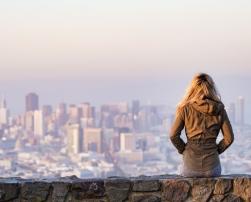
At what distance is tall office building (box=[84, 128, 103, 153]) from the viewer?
69.2 metres

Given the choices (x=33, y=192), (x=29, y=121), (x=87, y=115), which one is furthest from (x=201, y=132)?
(x=29, y=121)

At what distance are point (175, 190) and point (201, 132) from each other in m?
0.53

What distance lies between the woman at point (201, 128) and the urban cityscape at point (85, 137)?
133 feet

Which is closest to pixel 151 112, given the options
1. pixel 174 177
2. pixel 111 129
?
pixel 111 129

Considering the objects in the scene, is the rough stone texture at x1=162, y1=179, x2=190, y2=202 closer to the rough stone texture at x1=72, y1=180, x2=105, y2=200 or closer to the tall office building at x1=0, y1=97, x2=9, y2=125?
the rough stone texture at x1=72, y1=180, x2=105, y2=200

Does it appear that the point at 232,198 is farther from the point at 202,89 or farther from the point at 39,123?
the point at 39,123

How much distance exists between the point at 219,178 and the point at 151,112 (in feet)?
200

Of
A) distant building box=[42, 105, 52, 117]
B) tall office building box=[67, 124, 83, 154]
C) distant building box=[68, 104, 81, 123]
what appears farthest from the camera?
distant building box=[42, 105, 52, 117]

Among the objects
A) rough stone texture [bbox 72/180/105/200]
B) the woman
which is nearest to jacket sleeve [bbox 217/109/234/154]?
the woman

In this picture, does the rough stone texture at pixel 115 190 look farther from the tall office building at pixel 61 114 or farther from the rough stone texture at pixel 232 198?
the tall office building at pixel 61 114

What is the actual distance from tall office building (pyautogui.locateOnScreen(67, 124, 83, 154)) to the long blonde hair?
64.5 m

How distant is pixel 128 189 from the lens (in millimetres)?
6395

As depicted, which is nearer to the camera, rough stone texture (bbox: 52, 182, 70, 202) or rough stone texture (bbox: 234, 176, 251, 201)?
rough stone texture (bbox: 52, 182, 70, 202)

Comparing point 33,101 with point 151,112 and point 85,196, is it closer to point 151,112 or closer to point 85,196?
point 151,112
